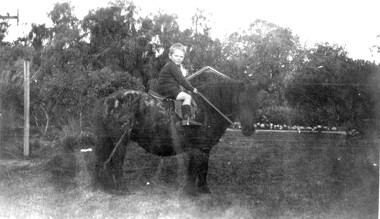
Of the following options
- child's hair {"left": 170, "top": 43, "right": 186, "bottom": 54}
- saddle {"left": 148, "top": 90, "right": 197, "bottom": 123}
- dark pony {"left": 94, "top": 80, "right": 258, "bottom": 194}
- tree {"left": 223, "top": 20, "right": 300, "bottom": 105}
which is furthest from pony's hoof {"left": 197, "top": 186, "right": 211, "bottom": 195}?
child's hair {"left": 170, "top": 43, "right": 186, "bottom": 54}

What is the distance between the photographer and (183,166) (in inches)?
169

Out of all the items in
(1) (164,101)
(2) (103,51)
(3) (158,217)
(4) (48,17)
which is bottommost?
(3) (158,217)

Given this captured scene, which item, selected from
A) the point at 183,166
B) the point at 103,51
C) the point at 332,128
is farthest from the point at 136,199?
the point at 332,128

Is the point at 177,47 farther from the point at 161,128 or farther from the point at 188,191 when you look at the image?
the point at 188,191

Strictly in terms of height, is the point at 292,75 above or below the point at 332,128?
above

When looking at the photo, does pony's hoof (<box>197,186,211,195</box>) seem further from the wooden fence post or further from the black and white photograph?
the wooden fence post

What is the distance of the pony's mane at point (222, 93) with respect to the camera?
4.20m

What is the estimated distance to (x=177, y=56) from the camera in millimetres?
4039

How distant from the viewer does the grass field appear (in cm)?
385

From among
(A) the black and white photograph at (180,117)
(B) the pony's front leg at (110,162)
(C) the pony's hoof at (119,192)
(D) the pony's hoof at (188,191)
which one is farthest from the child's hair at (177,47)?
(C) the pony's hoof at (119,192)

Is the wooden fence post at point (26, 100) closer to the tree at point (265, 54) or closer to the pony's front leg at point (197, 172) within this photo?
the pony's front leg at point (197, 172)

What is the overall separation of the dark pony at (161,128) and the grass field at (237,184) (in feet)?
0.40

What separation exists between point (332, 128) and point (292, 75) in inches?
32.1

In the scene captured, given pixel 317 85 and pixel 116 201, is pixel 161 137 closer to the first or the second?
pixel 116 201
